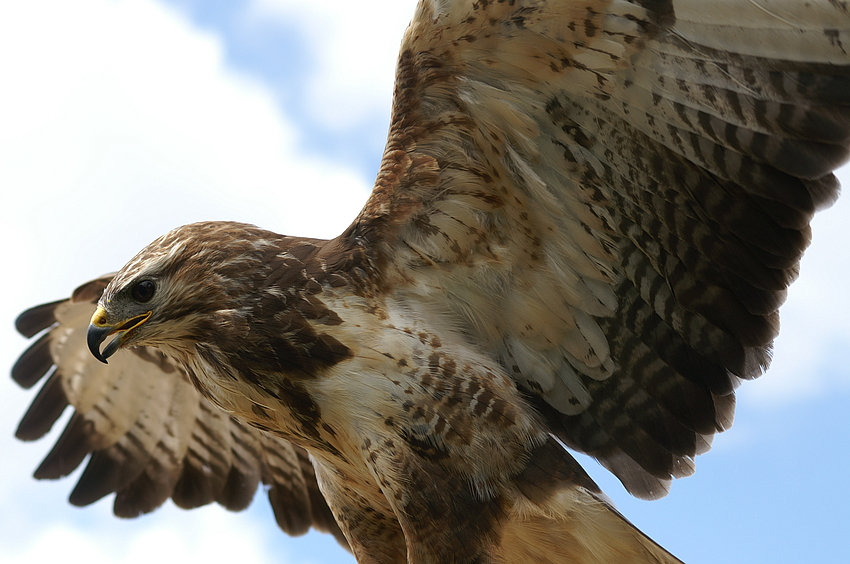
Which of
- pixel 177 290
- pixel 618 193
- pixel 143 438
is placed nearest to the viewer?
pixel 618 193

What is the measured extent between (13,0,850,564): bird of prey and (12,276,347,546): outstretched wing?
134 cm

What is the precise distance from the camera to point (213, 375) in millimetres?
3533

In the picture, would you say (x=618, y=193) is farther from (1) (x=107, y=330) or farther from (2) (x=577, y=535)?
(1) (x=107, y=330)


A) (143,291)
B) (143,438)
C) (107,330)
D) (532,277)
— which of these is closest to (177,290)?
(143,291)

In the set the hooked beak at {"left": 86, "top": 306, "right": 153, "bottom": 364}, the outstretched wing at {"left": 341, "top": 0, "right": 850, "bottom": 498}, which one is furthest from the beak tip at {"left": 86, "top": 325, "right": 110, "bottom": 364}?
the outstretched wing at {"left": 341, "top": 0, "right": 850, "bottom": 498}

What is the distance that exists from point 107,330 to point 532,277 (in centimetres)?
180

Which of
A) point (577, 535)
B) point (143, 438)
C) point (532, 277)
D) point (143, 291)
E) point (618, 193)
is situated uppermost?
point (618, 193)

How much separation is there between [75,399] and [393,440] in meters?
2.84

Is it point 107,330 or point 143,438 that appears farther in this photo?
point 143,438

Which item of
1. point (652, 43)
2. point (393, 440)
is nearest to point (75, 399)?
point (393, 440)

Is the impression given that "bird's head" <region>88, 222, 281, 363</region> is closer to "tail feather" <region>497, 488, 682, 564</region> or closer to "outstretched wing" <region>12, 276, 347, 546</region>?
"tail feather" <region>497, 488, 682, 564</region>

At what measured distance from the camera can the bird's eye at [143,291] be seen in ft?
11.8

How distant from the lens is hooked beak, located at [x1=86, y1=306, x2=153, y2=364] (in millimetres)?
3594

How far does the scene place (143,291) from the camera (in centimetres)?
362
